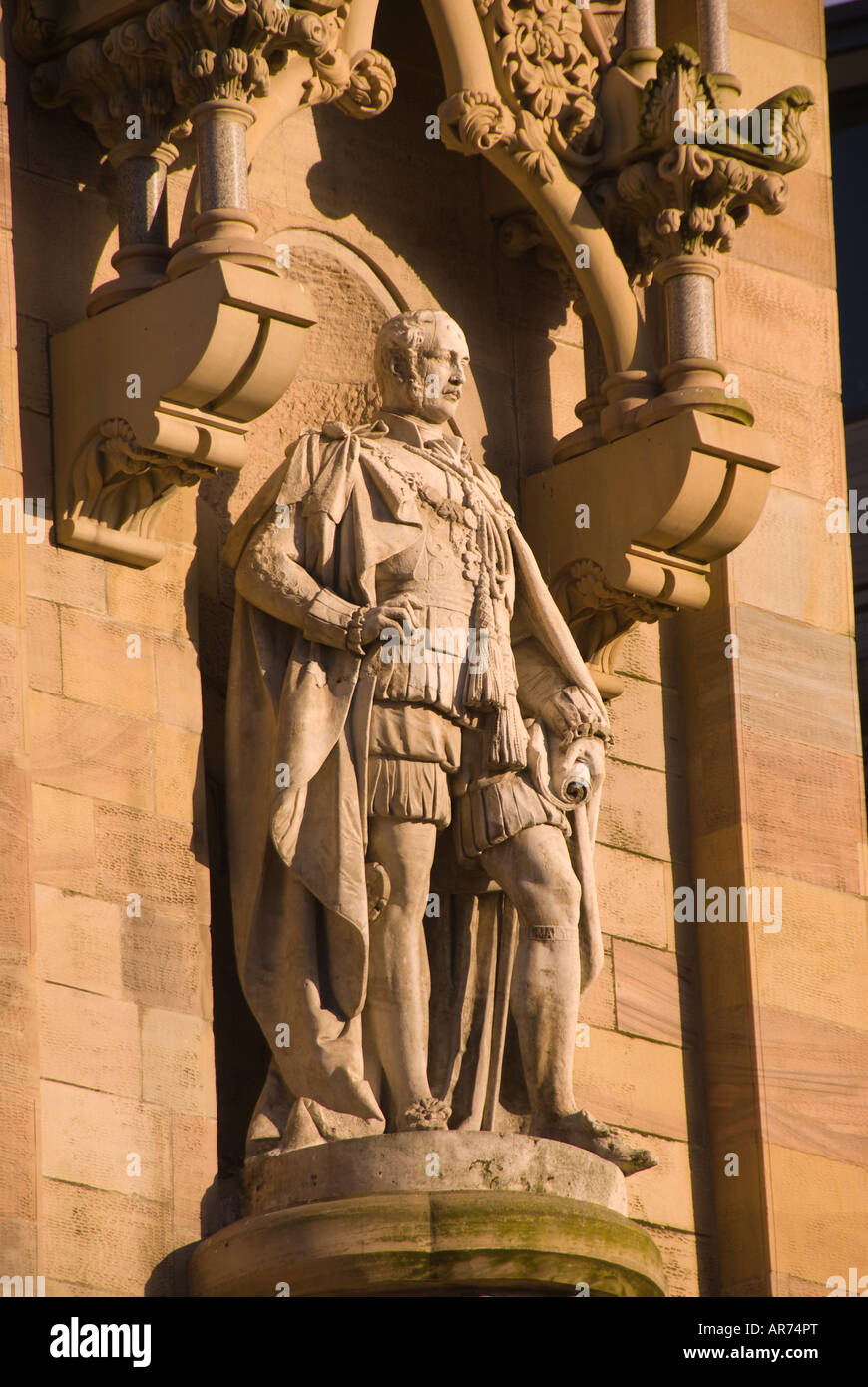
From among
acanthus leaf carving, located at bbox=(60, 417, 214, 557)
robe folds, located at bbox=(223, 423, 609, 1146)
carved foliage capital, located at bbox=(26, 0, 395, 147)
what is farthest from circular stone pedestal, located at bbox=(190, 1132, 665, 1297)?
carved foliage capital, located at bbox=(26, 0, 395, 147)

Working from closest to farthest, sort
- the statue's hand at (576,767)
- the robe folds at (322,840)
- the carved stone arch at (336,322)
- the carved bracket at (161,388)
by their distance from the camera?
1. the carved bracket at (161,388)
2. the robe folds at (322,840)
3. the statue's hand at (576,767)
4. the carved stone arch at (336,322)

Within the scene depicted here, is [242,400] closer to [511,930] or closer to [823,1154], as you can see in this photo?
[511,930]

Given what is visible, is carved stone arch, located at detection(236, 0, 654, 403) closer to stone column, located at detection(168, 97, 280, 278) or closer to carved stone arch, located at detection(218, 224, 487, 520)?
carved stone arch, located at detection(218, 224, 487, 520)

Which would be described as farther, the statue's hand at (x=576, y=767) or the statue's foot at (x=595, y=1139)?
the statue's hand at (x=576, y=767)

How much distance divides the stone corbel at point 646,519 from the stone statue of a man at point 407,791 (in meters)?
0.42

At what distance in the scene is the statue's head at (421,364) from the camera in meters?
10.6

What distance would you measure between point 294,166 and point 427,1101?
329 cm

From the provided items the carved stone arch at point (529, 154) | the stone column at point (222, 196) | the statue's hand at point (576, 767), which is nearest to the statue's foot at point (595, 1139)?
the statue's hand at point (576, 767)

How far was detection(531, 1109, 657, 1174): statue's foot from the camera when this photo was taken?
390 inches

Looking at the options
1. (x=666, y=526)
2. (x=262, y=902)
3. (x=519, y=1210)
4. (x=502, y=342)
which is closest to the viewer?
(x=519, y=1210)

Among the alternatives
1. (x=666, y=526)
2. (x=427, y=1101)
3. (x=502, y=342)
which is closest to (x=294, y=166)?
(x=502, y=342)

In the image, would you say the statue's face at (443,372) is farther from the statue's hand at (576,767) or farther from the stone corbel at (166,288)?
the statue's hand at (576,767)

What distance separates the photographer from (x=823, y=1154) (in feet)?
36.2

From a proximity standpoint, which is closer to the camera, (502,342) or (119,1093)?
(119,1093)
